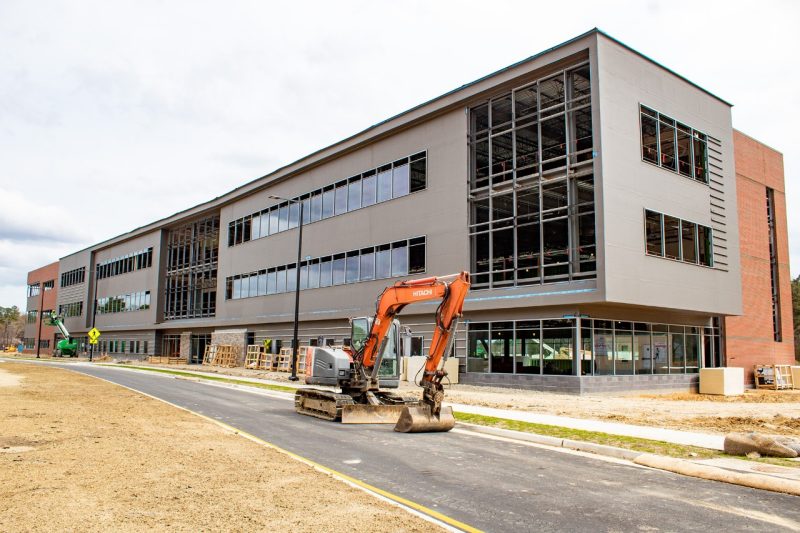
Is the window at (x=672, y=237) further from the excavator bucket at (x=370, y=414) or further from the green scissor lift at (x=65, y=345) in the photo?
the green scissor lift at (x=65, y=345)

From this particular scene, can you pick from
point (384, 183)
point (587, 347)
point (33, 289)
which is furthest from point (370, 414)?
point (33, 289)

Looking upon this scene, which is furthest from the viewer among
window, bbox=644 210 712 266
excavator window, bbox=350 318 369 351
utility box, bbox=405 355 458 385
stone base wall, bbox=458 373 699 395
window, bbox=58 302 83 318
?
window, bbox=58 302 83 318

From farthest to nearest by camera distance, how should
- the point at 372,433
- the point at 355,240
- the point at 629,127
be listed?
the point at 355,240 < the point at 629,127 < the point at 372,433

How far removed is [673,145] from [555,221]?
7145 mm

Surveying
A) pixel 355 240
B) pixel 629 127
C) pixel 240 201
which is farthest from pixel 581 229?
pixel 240 201

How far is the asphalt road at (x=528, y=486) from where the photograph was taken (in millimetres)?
7215

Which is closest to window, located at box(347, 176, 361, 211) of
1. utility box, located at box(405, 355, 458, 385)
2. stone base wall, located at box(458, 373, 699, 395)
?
utility box, located at box(405, 355, 458, 385)

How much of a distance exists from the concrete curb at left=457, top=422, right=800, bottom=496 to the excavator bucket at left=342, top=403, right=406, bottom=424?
2.73 metres

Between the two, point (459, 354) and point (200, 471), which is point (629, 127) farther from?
point (200, 471)

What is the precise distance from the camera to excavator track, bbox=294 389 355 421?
16550mm

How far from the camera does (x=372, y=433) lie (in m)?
14.3

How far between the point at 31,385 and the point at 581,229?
2393cm

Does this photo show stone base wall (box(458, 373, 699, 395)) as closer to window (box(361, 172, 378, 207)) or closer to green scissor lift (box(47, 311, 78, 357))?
window (box(361, 172, 378, 207))

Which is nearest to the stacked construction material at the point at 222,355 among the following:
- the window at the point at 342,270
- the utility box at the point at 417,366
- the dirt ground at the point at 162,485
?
the window at the point at 342,270
